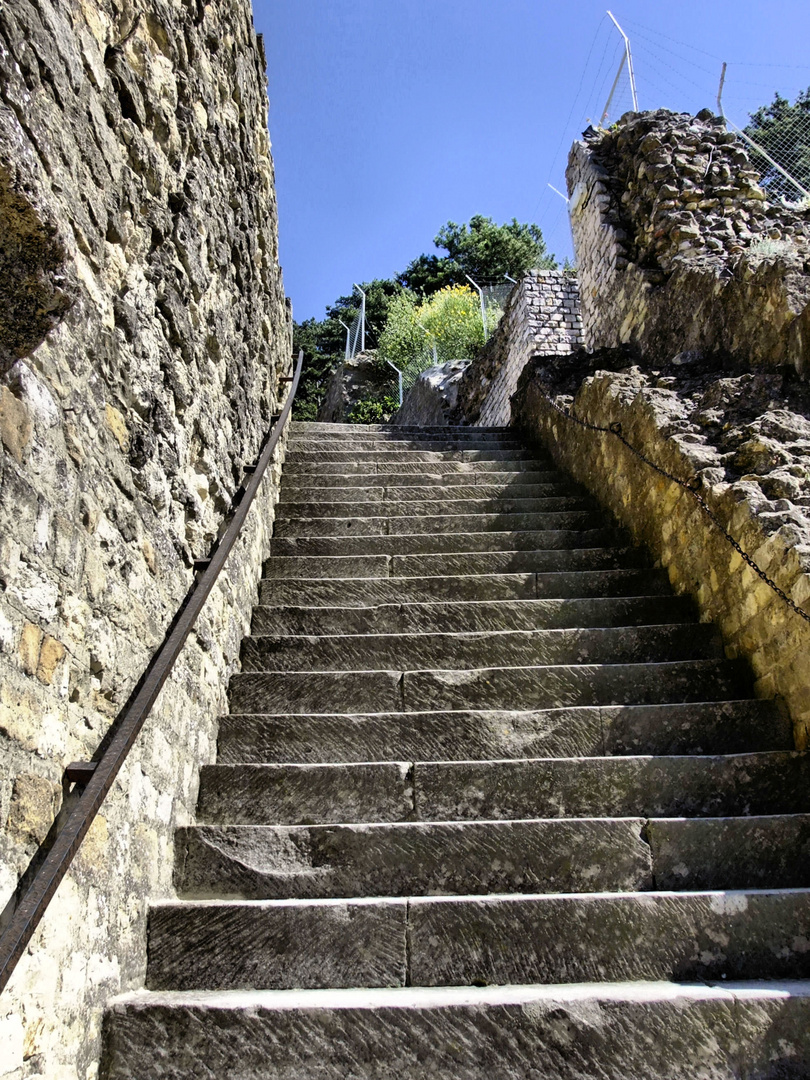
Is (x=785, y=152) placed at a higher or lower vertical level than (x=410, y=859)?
higher

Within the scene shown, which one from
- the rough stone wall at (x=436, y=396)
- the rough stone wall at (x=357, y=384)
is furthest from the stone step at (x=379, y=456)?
the rough stone wall at (x=357, y=384)

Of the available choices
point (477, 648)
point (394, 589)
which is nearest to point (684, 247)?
point (394, 589)

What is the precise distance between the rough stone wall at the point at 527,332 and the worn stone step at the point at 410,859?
7.39m

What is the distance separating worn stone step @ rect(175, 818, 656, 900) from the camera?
2.19 m

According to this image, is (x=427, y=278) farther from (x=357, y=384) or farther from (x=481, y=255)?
(x=357, y=384)

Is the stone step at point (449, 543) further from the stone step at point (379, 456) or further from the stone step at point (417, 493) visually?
the stone step at point (379, 456)

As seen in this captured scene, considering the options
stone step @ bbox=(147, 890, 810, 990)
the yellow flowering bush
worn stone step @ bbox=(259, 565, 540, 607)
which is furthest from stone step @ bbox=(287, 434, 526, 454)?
the yellow flowering bush

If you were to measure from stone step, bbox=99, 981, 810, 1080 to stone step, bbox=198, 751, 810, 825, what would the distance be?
2.29 ft

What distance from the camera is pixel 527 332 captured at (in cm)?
971

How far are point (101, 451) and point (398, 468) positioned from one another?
3.43 meters

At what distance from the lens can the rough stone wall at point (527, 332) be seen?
9.64m

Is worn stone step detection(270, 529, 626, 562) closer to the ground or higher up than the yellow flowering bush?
closer to the ground

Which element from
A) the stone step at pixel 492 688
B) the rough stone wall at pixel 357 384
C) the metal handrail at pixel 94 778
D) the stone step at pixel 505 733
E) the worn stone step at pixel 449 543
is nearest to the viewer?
the metal handrail at pixel 94 778

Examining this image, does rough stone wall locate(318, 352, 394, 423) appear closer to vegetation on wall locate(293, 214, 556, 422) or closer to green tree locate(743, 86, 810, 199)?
vegetation on wall locate(293, 214, 556, 422)
